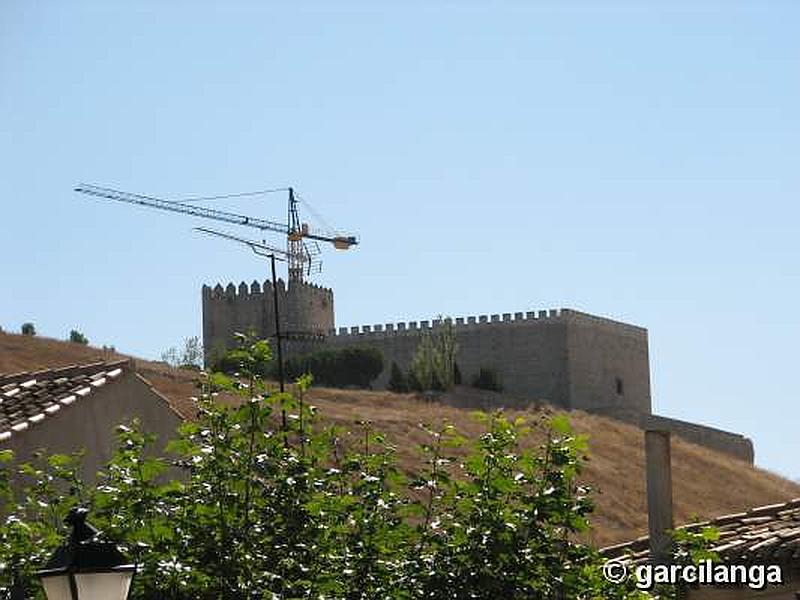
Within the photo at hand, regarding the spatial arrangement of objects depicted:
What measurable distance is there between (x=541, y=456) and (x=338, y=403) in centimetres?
4845

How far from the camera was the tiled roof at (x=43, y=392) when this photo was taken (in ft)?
39.4

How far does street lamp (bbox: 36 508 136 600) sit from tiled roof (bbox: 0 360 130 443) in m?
6.50

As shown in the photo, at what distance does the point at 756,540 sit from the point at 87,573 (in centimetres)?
725

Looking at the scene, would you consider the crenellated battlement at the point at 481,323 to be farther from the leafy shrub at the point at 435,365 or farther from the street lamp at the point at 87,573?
the street lamp at the point at 87,573

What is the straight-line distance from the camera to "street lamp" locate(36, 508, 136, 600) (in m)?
5.05

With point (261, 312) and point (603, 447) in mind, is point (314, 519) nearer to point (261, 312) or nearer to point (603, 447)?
point (603, 447)

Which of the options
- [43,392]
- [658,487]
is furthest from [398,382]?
[658,487]

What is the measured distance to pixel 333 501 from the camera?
681cm

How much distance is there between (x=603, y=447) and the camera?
183ft

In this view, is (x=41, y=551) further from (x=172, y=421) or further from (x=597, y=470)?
(x=597, y=470)

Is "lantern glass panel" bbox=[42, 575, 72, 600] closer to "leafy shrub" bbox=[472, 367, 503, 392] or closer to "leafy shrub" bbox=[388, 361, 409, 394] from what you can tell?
"leafy shrub" bbox=[388, 361, 409, 394]

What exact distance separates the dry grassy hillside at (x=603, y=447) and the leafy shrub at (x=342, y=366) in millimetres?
5411

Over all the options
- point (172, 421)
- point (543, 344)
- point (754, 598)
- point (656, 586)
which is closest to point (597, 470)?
point (543, 344)

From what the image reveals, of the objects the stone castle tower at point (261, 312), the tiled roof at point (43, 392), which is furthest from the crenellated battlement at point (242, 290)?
the tiled roof at point (43, 392)
